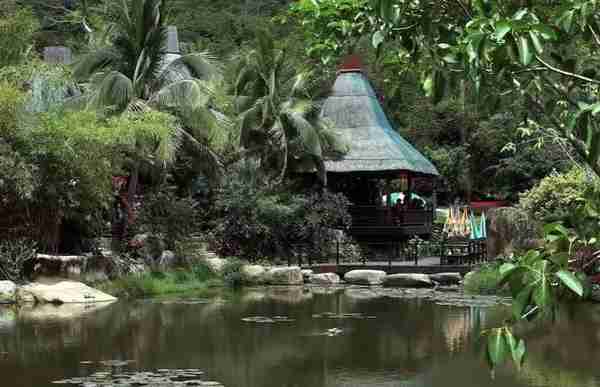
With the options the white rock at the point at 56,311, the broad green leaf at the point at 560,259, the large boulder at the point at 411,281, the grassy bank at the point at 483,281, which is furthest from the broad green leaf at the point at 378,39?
the large boulder at the point at 411,281

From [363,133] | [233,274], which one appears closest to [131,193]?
[233,274]

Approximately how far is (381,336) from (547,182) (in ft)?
28.3

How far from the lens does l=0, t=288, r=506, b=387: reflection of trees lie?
1049 cm

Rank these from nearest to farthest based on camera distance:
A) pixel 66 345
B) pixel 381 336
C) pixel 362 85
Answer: pixel 66 345, pixel 381 336, pixel 362 85

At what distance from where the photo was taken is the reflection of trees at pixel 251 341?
10492 mm

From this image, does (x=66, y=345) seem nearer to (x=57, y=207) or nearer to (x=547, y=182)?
(x=57, y=207)

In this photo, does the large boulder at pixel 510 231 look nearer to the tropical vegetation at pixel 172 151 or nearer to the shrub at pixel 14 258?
the tropical vegetation at pixel 172 151

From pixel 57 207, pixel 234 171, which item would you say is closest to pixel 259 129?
pixel 234 171

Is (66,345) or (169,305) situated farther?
(169,305)

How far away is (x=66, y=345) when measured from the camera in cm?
1186

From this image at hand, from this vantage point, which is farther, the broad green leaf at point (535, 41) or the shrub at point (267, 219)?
the shrub at point (267, 219)

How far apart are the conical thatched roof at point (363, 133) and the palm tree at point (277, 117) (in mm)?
708

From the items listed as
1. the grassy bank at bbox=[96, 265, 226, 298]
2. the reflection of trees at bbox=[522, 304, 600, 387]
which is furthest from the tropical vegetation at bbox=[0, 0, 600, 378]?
the reflection of trees at bbox=[522, 304, 600, 387]

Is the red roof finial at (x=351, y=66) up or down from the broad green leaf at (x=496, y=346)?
up
